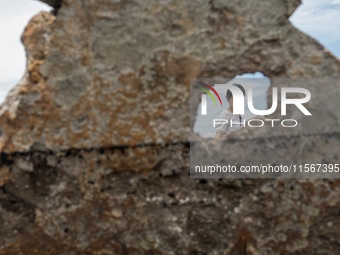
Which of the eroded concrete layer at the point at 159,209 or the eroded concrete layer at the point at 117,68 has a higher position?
the eroded concrete layer at the point at 117,68

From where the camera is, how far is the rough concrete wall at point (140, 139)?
2.54 meters

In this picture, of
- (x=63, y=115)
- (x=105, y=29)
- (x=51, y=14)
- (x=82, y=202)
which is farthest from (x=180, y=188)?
(x=51, y=14)

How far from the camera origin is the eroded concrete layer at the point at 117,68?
253 cm

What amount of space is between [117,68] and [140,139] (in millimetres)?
328

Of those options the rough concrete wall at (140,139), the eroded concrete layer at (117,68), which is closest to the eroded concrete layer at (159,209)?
the rough concrete wall at (140,139)

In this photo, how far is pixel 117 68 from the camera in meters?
2.54

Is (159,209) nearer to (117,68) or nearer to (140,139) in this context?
(140,139)

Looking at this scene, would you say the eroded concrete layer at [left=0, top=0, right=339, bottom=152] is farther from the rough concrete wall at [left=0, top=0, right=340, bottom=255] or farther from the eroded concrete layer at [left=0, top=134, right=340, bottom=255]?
the eroded concrete layer at [left=0, top=134, right=340, bottom=255]

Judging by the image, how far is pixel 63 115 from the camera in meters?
2.53

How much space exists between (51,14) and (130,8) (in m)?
0.36

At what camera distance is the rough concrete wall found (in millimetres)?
2539

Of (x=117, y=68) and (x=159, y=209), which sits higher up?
(x=117, y=68)

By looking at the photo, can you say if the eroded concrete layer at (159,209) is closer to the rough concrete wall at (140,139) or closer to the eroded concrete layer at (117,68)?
the rough concrete wall at (140,139)

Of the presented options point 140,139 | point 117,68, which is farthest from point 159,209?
point 117,68
